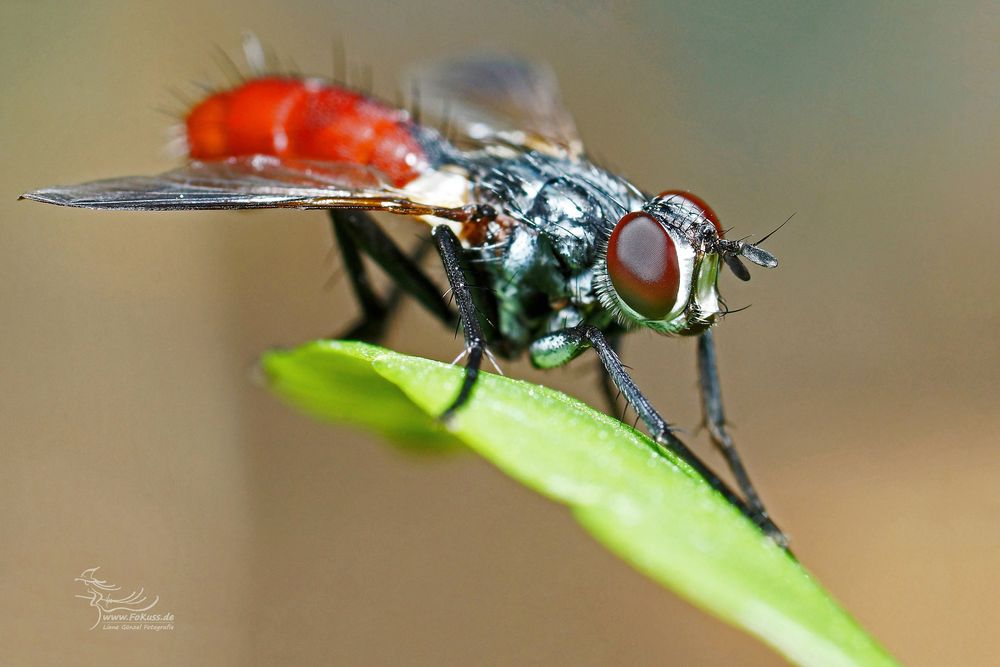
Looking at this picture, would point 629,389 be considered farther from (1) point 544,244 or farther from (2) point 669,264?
(1) point 544,244

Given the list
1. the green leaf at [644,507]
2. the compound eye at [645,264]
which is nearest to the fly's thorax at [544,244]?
the compound eye at [645,264]

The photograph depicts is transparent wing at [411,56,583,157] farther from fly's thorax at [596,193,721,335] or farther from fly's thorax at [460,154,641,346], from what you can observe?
fly's thorax at [596,193,721,335]

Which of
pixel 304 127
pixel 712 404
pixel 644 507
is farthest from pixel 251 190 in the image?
pixel 644 507

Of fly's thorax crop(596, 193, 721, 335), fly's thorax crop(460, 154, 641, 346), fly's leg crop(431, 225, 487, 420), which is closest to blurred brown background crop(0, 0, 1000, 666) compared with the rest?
fly's thorax crop(460, 154, 641, 346)

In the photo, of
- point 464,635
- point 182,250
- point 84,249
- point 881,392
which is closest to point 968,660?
point 881,392

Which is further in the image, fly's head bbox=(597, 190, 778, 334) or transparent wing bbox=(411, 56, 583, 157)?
transparent wing bbox=(411, 56, 583, 157)

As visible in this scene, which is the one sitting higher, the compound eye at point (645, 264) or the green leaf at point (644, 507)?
the compound eye at point (645, 264)

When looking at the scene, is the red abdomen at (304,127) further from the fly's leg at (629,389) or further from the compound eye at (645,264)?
the compound eye at (645,264)
